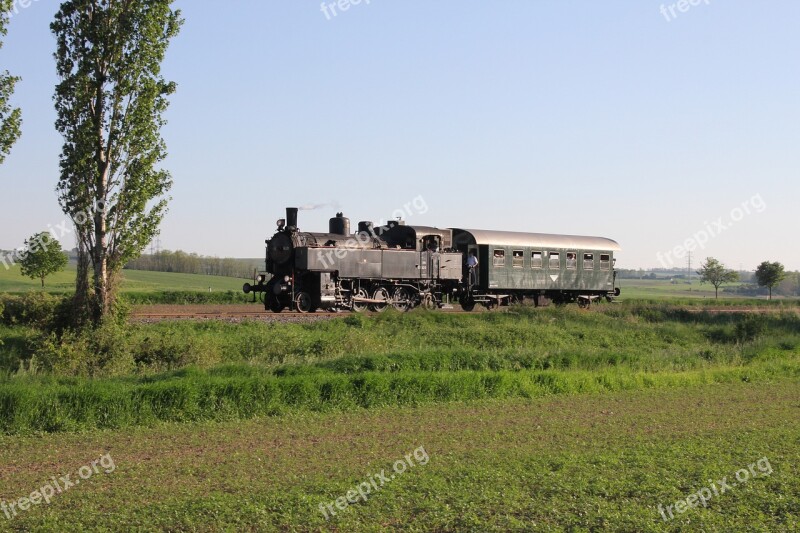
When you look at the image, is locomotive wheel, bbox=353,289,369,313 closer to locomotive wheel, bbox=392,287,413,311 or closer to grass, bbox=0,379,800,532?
locomotive wheel, bbox=392,287,413,311

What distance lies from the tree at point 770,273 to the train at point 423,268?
3242 centimetres

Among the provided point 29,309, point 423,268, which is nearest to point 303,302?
point 423,268

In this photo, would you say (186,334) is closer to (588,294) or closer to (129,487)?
(129,487)

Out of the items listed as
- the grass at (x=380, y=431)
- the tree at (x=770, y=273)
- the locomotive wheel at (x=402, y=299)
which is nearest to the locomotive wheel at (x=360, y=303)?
the locomotive wheel at (x=402, y=299)

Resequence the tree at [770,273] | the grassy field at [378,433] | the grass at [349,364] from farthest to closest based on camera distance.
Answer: the tree at [770,273] → the grass at [349,364] → the grassy field at [378,433]

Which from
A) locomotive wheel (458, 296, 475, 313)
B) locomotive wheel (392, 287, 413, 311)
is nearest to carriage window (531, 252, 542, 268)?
locomotive wheel (458, 296, 475, 313)

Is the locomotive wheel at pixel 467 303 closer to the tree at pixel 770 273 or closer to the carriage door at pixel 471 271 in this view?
the carriage door at pixel 471 271

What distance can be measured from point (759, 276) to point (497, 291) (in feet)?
137

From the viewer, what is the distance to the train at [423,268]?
29281 millimetres

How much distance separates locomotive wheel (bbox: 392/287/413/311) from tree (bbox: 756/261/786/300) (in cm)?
4588

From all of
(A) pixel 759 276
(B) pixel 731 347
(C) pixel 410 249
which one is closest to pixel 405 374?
(B) pixel 731 347

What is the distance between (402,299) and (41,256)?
Result: 26422 millimetres

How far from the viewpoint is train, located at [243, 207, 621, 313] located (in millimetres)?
29281

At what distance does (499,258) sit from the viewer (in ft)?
114
